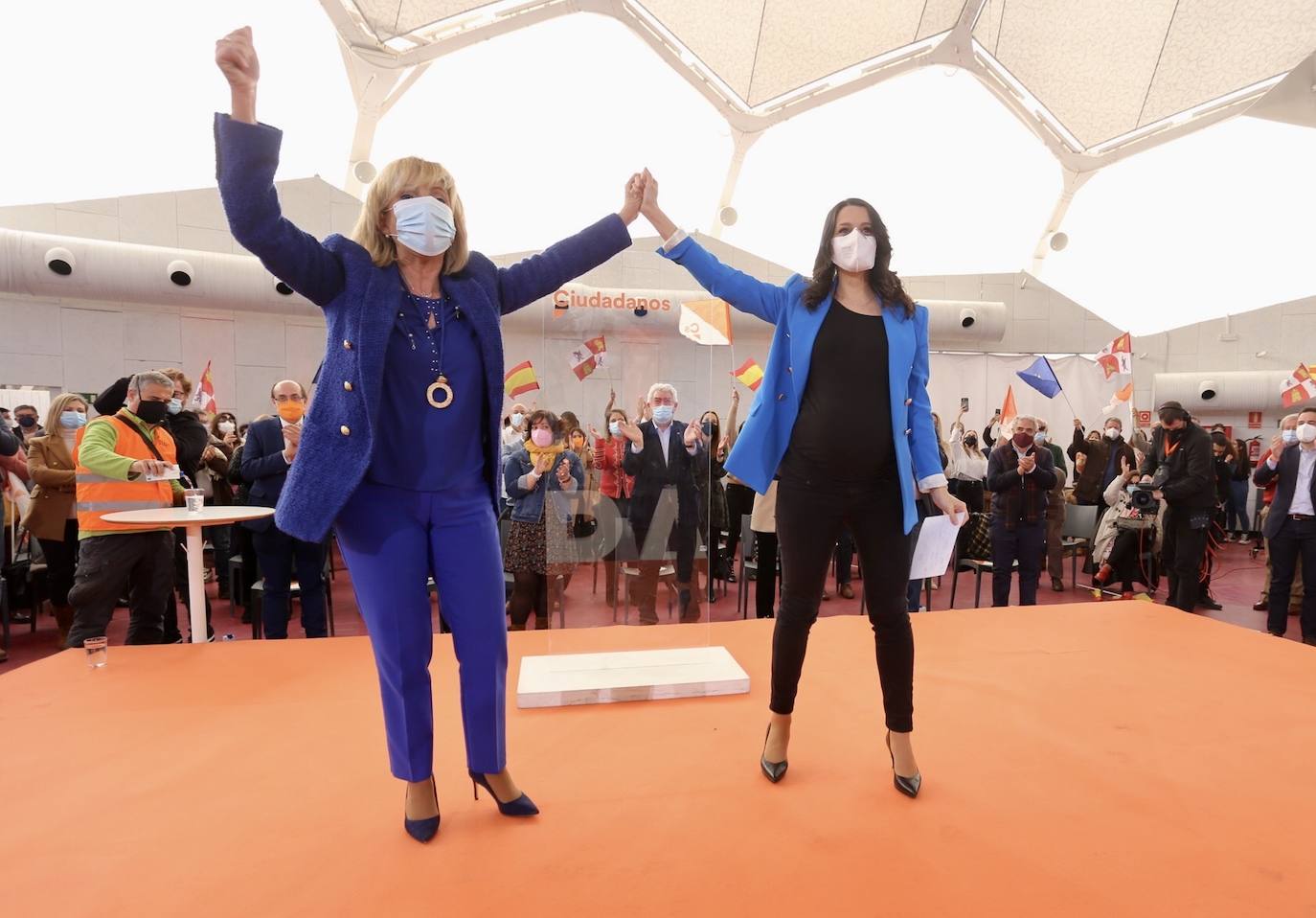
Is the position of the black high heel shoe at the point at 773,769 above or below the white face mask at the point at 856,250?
below

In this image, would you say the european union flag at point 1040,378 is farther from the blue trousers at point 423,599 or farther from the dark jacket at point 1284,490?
the blue trousers at point 423,599

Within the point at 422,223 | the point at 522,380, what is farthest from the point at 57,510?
the point at 422,223

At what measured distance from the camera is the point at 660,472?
3535 mm

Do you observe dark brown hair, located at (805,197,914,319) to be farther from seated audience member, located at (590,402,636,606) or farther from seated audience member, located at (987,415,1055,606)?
seated audience member, located at (987,415,1055,606)

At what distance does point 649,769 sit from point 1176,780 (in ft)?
5.84

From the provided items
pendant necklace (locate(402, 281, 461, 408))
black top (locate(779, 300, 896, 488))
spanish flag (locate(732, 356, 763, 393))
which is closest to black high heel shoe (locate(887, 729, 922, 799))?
black top (locate(779, 300, 896, 488))

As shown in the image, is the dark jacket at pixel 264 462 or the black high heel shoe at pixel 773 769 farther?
the dark jacket at pixel 264 462

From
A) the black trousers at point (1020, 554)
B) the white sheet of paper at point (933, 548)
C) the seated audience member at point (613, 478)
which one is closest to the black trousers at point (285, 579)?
the seated audience member at point (613, 478)

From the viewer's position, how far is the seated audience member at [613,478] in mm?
3400

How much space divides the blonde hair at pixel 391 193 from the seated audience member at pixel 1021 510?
4.92 m

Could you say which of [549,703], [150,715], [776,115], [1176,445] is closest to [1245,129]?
[776,115]

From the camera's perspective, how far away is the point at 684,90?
1196 cm

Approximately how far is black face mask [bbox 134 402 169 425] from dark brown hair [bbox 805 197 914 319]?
12.7ft

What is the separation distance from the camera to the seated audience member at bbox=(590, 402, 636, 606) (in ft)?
11.2
